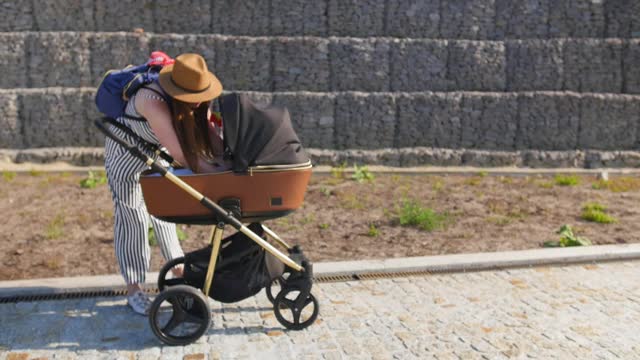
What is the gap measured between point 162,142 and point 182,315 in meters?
1.10

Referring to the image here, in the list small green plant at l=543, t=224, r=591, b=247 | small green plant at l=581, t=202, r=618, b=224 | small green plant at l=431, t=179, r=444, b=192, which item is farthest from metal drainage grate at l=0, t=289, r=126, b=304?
small green plant at l=431, t=179, r=444, b=192

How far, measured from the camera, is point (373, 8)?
41.2 feet

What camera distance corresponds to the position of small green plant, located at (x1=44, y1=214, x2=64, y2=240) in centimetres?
648

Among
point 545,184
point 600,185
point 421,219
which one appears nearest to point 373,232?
point 421,219

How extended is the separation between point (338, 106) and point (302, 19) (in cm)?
209

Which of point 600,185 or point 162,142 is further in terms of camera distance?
point 600,185

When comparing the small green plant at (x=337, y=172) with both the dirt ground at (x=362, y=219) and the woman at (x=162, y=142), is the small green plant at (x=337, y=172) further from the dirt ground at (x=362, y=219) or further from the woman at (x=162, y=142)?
the woman at (x=162, y=142)

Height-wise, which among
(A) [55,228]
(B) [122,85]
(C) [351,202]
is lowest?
(A) [55,228]

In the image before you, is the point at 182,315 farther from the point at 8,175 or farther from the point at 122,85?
the point at 8,175

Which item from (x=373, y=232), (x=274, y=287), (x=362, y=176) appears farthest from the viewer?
(x=362, y=176)

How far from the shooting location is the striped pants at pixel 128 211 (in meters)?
4.26

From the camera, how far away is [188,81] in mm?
3750

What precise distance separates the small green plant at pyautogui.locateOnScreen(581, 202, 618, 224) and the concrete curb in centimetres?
128

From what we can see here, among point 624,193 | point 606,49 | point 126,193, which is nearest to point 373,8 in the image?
point 606,49
